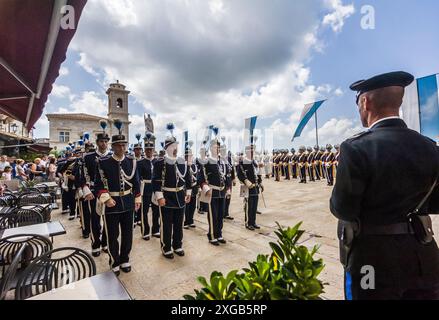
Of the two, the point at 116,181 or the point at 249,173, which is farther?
the point at 249,173

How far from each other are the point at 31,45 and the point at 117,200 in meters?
2.29

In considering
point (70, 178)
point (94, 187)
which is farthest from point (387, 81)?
point (70, 178)

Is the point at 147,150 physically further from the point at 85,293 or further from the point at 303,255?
the point at 303,255

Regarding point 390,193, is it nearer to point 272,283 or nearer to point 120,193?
point 272,283

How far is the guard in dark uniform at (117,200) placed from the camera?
11.4 ft

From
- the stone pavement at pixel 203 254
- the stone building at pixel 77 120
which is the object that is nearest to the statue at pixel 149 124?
the stone pavement at pixel 203 254

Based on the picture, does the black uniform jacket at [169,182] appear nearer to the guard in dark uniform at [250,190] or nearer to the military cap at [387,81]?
the guard in dark uniform at [250,190]

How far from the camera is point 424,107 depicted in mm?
7148

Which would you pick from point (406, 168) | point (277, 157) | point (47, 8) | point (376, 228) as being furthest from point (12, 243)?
point (277, 157)

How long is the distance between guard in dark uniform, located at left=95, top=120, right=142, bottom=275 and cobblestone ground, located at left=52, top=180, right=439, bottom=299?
346 millimetres

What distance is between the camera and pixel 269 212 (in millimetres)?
7086

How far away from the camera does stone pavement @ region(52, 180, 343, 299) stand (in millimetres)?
3004

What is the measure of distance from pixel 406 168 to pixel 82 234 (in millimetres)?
6410

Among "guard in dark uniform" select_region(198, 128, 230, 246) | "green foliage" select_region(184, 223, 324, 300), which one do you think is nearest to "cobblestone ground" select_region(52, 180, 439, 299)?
"guard in dark uniform" select_region(198, 128, 230, 246)
